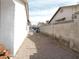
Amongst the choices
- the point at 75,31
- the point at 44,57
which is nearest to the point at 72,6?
the point at 75,31

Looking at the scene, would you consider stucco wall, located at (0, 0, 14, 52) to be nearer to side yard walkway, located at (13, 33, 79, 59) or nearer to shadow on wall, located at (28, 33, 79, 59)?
side yard walkway, located at (13, 33, 79, 59)

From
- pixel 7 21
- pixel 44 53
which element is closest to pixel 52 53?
pixel 44 53

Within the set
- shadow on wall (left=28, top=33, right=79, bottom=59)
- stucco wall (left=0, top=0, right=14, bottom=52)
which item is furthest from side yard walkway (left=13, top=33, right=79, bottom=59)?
stucco wall (left=0, top=0, right=14, bottom=52)

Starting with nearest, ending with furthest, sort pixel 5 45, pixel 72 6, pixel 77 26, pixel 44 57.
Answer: pixel 5 45 → pixel 44 57 → pixel 77 26 → pixel 72 6

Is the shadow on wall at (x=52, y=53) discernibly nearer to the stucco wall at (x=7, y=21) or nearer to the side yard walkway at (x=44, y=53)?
the side yard walkway at (x=44, y=53)

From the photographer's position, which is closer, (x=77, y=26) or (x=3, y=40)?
(x=3, y=40)

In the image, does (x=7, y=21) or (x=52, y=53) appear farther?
(x=52, y=53)

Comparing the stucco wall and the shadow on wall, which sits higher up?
the stucco wall

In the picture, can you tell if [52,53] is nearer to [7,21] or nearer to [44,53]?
[44,53]

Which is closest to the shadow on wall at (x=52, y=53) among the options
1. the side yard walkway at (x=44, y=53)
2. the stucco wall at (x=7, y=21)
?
the side yard walkway at (x=44, y=53)

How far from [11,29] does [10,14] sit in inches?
25.8

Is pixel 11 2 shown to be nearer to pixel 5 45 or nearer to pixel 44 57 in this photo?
pixel 5 45

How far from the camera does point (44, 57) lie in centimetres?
730

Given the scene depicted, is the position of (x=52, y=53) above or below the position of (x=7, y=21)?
below
